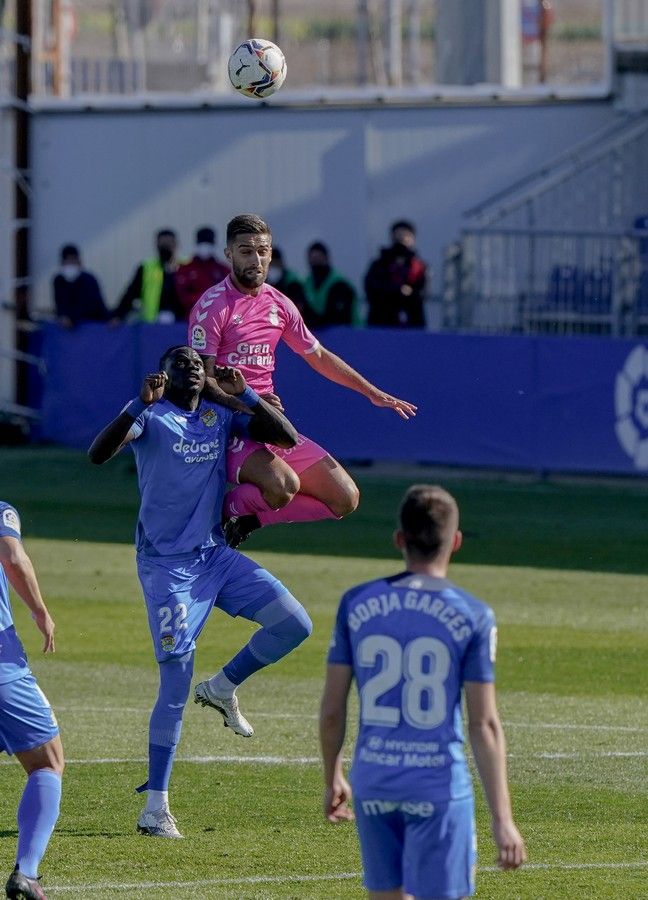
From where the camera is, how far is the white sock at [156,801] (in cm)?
906

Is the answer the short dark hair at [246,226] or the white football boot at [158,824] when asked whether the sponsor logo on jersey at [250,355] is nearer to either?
the short dark hair at [246,226]

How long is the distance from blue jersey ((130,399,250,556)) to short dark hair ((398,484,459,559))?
338 centimetres

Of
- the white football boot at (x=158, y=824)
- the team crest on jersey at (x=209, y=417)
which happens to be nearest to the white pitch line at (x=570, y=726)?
the white football boot at (x=158, y=824)

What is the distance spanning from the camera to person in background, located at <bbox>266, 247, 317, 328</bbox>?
2370 cm

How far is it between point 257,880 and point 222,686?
6.33 feet

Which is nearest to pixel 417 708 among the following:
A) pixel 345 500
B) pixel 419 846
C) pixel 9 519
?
pixel 419 846

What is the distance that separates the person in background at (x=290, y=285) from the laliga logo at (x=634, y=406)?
4.24 meters

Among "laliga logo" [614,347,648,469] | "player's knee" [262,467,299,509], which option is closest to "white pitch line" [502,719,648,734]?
"player's knee" [262,467,299,509]

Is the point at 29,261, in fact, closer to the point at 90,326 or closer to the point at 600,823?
the point at 90,326

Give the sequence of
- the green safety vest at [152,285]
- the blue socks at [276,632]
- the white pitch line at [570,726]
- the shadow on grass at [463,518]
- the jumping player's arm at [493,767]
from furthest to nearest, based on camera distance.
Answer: the green safety vest at [152,285], the shadow on grass at [463,518], the white pitch line at [570,726], the blue socks at [276,632], the jumping player's arm at [493,767]

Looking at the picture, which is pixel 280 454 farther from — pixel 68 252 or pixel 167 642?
pixel 68 252

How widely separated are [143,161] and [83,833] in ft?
66.8

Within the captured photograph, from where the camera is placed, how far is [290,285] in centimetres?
2388

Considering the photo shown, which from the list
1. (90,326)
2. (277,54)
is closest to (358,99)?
(90,326)
